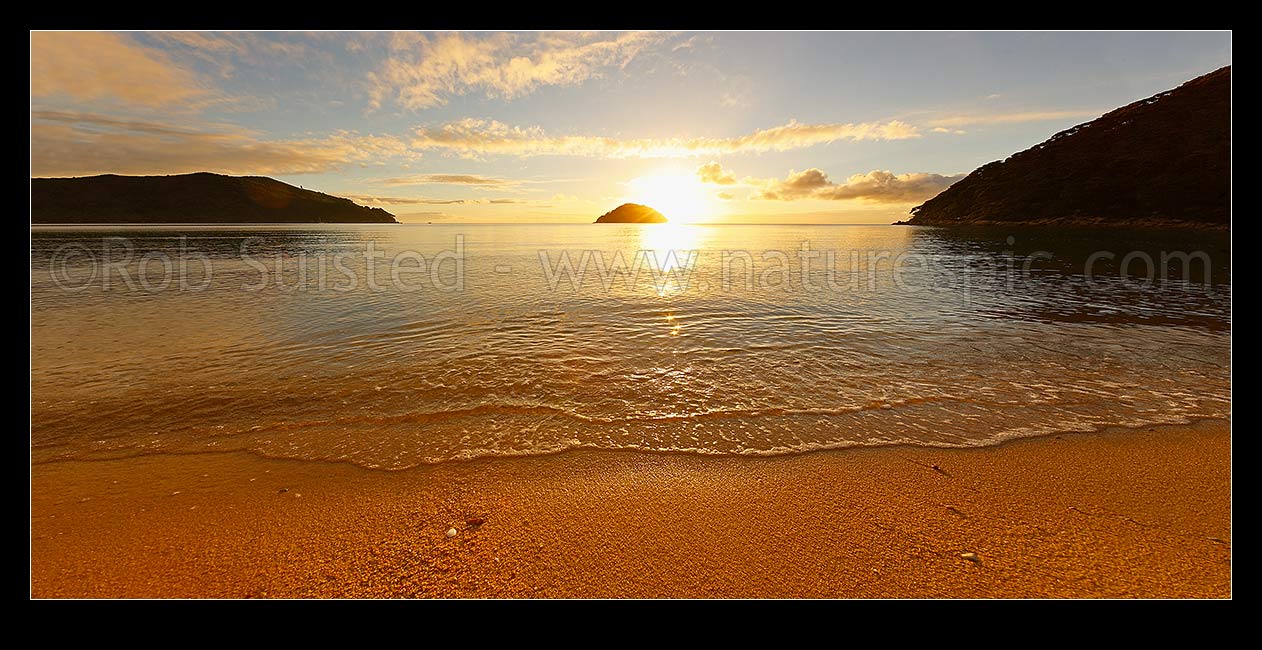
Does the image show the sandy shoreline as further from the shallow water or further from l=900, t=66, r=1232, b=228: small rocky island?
l=900, t=66, r=1232, b=228: small rocky island

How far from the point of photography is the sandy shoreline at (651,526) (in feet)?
12.6

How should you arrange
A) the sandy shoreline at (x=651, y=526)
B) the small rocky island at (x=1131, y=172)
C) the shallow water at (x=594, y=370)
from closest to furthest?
the sandy shoreline at (x=651, y=526)
the shallow water at (x=594, y=370)
the small rocky island at (x=1131, y=172)

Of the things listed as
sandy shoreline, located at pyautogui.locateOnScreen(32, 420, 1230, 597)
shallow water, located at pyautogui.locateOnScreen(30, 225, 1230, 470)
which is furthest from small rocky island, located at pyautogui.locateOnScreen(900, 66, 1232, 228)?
sandy shoreline, located at pyautogui.locateOnScreen(32, 420, 1230, 597)

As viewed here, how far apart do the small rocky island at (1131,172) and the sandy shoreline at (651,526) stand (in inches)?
5230


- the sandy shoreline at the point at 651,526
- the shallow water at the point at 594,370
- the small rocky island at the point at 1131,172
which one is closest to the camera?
the sandy shoreline at the point at 651,526

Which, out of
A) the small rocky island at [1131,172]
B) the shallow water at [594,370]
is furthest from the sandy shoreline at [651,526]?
the small rocky island at [1131,172]

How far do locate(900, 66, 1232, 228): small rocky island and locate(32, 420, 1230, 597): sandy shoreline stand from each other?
133 meters

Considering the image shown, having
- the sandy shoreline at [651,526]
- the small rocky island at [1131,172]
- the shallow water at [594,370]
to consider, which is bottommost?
the sandy shoreline at [651,526]

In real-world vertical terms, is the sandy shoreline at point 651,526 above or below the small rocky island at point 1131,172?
below

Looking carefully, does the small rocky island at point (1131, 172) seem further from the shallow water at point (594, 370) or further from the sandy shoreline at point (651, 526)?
the sandy shoreline at point (651, 526)

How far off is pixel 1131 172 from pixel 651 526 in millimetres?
166149

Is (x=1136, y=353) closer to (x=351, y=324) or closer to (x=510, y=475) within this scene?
(x=510, y=475)

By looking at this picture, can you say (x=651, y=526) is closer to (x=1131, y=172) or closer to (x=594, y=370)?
(x=594, y=370)

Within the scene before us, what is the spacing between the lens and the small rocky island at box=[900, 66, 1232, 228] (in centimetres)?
9412
